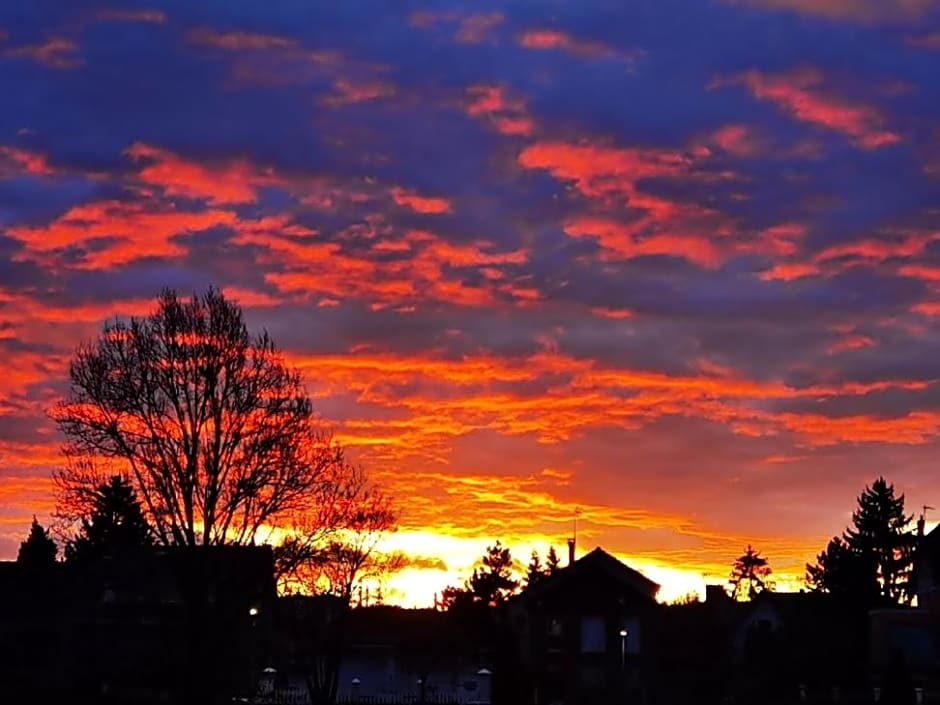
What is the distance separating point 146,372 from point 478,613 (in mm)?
44842

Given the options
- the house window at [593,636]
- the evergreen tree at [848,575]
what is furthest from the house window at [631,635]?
the evergreen tree at [848,575]

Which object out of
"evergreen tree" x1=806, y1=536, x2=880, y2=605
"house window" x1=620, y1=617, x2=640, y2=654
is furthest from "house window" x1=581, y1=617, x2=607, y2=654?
"evergreen tree" x1=806, y1=536, x2=880, y2=605

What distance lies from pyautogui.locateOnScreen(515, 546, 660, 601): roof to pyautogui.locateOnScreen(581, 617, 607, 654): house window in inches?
81.8

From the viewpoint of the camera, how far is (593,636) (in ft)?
228

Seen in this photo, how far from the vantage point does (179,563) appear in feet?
151

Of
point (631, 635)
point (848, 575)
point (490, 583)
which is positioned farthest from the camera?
point (490, 583)

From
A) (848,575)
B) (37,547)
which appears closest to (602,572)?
(848,575)

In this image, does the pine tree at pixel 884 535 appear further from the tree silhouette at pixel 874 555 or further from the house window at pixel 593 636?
the house window at pixel 593 636

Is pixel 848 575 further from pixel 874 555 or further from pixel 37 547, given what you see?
pixel 37 547

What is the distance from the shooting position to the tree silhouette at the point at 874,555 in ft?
290

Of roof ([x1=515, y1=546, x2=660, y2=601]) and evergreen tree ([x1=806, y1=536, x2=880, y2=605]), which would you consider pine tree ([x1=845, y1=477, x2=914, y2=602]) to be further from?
roof ([x1=515, y1=546, x2=660, y2=601])

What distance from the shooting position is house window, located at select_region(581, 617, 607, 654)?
6925 cm

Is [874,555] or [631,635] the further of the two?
[874,555]

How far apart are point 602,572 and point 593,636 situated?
3001mm
